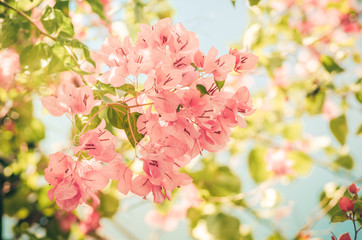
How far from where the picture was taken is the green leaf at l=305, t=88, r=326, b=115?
78 cm

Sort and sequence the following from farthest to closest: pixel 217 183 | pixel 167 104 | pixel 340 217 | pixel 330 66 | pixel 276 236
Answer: pixel 276 236 → pixel 217 183 → pixel 330 66 → pixel 340 217 → pixel 167 104

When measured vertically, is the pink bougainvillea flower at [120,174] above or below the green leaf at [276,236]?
above

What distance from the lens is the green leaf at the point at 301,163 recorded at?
108cm

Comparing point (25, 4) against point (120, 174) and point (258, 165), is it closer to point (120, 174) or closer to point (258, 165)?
point (120, 174)

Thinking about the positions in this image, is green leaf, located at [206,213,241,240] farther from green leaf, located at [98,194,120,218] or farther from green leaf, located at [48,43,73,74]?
green leaf, located at [48,43,73,74]

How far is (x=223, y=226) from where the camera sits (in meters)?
0.77

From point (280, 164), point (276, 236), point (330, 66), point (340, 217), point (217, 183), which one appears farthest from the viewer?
point (280, 164)

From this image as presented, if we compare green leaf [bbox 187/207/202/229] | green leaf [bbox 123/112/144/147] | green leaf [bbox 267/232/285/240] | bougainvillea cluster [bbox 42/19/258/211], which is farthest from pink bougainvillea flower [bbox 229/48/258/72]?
green leaf [bbox 267/232/285/240]

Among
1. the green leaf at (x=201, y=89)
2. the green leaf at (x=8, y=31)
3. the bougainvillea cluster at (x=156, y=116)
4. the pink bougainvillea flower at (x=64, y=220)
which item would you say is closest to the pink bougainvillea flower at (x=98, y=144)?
the bougainvillea cluster at (x=156, y=116)

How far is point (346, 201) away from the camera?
0.38 meters

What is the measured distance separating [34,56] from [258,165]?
76 centimetres

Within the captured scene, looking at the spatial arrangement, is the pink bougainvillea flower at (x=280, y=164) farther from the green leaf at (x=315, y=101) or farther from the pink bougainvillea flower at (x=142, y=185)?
the pink bougainvillea flower at (x=142, y=185)

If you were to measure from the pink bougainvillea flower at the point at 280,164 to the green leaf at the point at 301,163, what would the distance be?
2 cm

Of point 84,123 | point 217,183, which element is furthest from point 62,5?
point 217,183
